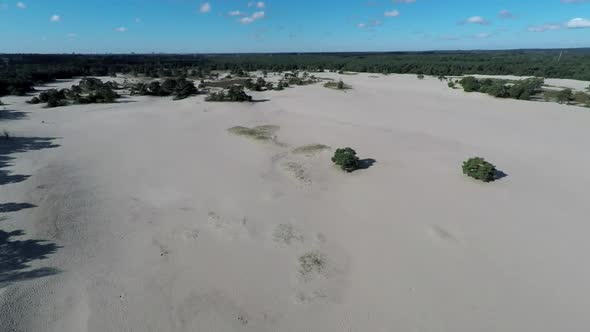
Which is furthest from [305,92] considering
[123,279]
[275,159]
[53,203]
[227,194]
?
[123,279]

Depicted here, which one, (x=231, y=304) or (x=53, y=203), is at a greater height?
(x=53, y=203)

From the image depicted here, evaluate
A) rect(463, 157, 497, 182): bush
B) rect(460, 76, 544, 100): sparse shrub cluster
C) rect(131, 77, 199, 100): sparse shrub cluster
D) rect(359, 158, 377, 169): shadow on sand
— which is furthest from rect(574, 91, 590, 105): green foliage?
rect(131, 77, 199, 100): sparse shrub cluster

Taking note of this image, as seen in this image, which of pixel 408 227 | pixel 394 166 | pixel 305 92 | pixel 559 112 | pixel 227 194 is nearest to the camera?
pixel 408 227

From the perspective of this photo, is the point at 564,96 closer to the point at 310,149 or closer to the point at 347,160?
the point at 310,149

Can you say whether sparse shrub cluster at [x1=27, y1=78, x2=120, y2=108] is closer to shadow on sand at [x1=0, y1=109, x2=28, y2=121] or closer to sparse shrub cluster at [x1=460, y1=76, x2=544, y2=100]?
shadow on sand at [x1=0, y1=109, x2=28, y2=121]

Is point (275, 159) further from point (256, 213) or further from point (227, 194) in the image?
point (256, 213)

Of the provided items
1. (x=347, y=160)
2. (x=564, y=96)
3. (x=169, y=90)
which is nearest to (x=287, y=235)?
(x=347, y=160)

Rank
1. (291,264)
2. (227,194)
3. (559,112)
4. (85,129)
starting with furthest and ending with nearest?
(559,112), (85,129), (227,194), (291,264)
